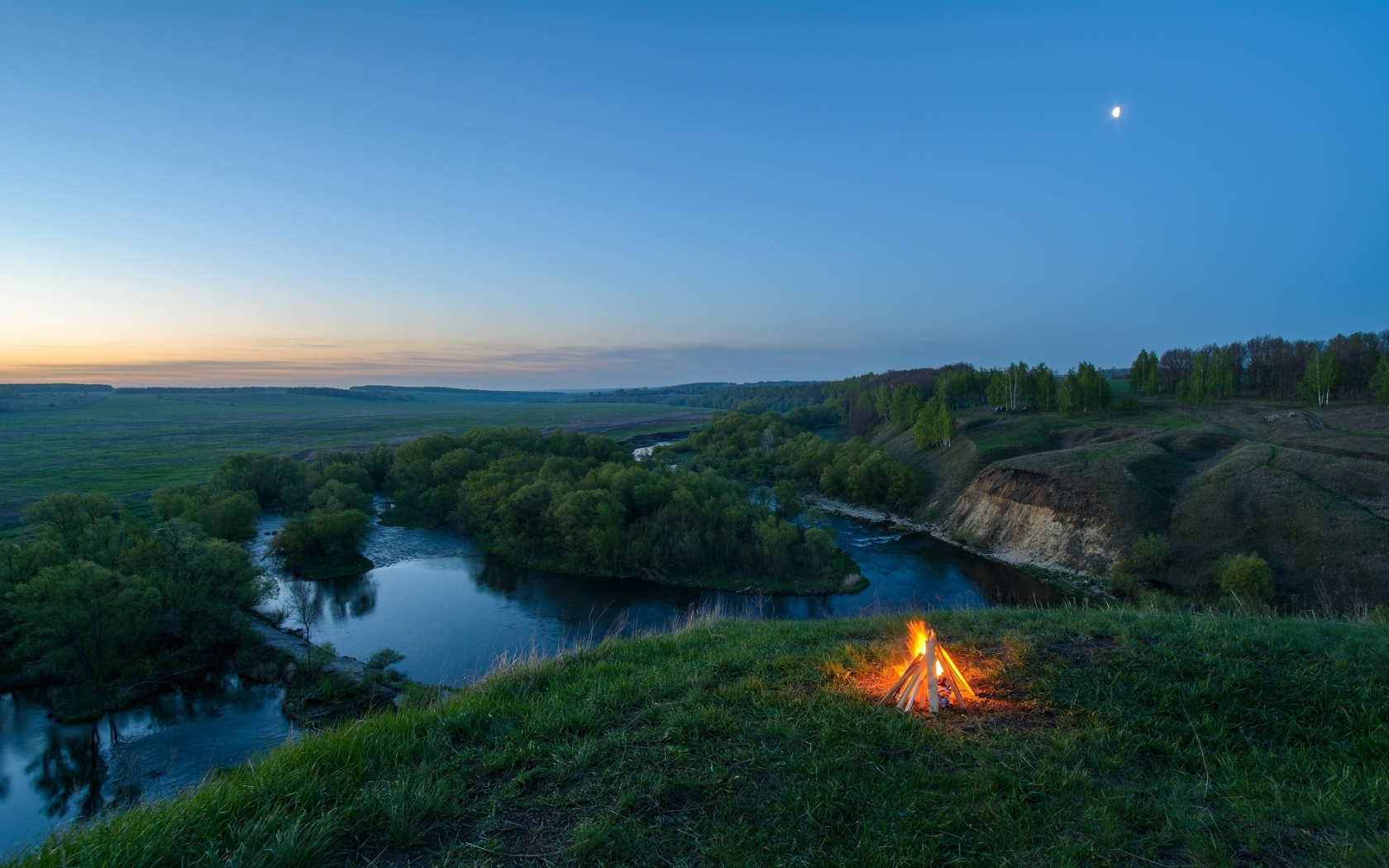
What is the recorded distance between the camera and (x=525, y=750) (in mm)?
5148

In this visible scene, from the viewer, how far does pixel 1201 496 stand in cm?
3753

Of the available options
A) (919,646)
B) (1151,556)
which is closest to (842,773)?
(919,646)

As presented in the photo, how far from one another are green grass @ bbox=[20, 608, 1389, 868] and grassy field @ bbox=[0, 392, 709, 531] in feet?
184

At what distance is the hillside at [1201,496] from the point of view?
101 ft

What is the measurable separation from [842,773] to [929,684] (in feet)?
5.63

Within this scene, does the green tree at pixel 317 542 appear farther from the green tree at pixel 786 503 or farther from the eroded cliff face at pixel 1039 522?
the eroded cliff face at pixel 1039 522

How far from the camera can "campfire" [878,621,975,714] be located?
5878 millimetres

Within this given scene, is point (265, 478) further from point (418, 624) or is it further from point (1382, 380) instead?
point (1382, 380)

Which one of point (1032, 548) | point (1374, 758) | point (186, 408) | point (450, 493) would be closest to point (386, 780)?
point (1374, 758)

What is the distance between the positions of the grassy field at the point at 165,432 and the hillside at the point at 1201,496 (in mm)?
73533

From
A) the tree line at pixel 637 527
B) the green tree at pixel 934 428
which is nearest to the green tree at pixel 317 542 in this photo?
the tree line at pixel 637 527

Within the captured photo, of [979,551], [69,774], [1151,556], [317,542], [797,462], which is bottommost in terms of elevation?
Result: [69,774]

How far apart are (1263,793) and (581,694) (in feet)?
20.6

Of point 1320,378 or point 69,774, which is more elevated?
point 1320,378
